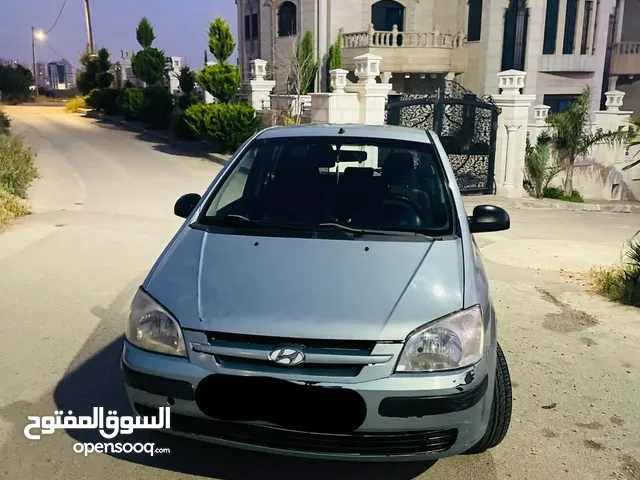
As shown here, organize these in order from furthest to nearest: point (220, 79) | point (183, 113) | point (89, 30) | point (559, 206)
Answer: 1. point (89, 30)
2. point (183, 113)
3. point (220, 79)
4. point (559, 206)

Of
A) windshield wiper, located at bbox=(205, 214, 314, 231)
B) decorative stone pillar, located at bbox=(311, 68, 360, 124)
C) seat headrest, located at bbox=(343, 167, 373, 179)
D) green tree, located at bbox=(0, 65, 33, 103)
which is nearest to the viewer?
windshield wiper, located at bbox=(205, 214, 314, 231)

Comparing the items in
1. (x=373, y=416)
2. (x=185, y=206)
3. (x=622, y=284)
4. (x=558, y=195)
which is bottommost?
(x=558, y=195)

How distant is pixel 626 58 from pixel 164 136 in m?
20.7

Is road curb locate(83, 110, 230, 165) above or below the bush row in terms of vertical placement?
below

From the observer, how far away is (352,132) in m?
4.29

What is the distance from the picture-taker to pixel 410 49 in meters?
24.7

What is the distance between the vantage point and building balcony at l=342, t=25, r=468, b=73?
80.8 feet

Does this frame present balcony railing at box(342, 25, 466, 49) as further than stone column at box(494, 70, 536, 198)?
Yes

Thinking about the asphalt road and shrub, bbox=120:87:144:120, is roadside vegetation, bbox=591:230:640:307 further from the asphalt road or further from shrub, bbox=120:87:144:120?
shrub, bbox=120:87:144:120

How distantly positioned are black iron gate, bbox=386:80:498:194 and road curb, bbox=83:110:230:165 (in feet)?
13.3

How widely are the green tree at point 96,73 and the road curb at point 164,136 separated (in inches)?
86.8

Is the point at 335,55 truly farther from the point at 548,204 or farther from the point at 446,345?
the point at 446,345

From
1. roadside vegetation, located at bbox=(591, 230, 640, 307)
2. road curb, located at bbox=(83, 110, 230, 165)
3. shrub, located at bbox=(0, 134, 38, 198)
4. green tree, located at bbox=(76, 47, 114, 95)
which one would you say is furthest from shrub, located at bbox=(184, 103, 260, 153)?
green tree, located at bbox=(76, 47, 114, 95)

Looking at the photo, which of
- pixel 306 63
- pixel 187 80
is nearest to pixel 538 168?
pixel 306 63
